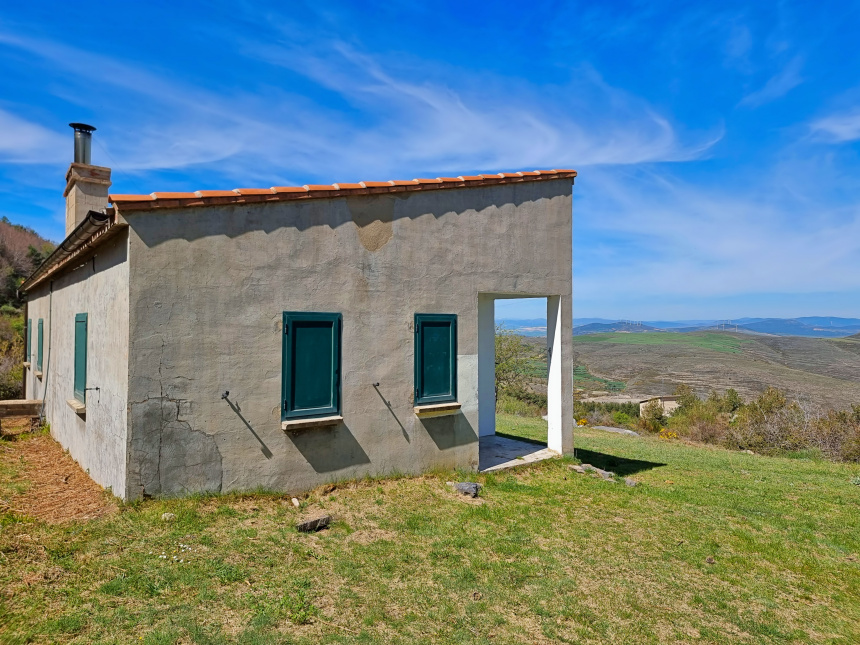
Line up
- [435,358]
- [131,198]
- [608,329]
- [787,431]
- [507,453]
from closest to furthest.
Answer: [131,198] → [435,358] → [507,453] → [787,431] → [608,329]

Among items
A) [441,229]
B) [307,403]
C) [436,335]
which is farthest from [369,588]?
[441,229]

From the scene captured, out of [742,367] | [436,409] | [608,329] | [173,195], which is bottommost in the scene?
[742,367]

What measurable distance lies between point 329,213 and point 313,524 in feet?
12.8

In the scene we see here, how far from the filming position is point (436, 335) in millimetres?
7719

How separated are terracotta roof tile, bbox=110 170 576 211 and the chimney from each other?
5.46 m

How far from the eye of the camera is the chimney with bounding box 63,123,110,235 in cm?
968

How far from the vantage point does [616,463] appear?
35.5 feet

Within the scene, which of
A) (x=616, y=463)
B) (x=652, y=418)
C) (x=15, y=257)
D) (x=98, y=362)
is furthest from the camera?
(x=652, y=418)

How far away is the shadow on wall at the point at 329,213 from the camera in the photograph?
5645 mm

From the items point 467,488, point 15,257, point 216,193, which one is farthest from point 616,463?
point 15,257

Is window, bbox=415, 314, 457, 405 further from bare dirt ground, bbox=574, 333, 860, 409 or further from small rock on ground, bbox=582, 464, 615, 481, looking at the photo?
bare dirt ground, bbox=574, 333, 860, 409

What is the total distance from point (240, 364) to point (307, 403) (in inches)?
38.9

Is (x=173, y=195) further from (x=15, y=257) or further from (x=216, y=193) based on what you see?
(x=15, y=257)

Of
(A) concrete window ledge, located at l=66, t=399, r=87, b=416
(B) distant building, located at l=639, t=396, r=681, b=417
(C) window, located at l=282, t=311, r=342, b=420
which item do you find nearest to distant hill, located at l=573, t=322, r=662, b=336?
(B) distant building, located at l=639, t=396, r=681, b=417
